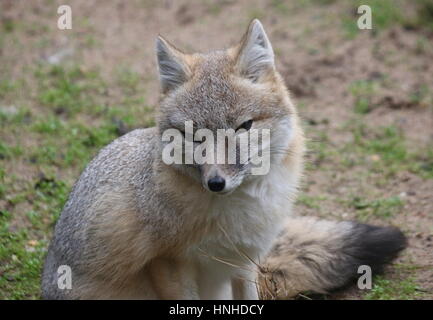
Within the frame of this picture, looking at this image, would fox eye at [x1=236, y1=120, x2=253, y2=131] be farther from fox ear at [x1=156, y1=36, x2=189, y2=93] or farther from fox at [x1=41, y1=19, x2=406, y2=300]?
fox ear at [x1=156, y1=36, x2=189, y2=93]

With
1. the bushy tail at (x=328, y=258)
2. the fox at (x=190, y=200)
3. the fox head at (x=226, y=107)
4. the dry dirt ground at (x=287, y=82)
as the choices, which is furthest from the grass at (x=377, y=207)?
the fox head at (x=226, y=107)

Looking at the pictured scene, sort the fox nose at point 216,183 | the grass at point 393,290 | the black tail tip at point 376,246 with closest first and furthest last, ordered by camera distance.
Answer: the fox nose at point 216,183
the grass at point 393,290
the black tail tip at point 376,246

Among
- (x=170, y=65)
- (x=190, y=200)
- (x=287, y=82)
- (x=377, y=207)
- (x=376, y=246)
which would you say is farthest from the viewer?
(x=287, y=82)

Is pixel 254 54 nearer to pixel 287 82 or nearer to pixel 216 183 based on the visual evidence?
pixel 216 183

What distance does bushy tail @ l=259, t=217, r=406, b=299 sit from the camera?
545 cm

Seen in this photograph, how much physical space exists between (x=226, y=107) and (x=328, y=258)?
1.90 metres

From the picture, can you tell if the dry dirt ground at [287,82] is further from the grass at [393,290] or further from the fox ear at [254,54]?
the fox ear at [254,54]

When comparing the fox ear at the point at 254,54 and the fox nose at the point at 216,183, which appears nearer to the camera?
the fox nose at the point at 216,183

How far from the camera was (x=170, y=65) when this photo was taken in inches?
185

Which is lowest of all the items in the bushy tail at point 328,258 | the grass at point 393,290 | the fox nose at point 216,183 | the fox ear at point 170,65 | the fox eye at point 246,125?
the grass at point 393,290

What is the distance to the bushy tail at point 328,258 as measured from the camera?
Result: 5.45m

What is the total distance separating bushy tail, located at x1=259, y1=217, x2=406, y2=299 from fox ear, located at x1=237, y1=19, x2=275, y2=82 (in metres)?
1.68

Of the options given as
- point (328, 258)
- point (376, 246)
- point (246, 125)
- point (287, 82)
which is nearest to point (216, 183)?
point (246, 125)

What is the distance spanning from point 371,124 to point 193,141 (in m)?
4.32
